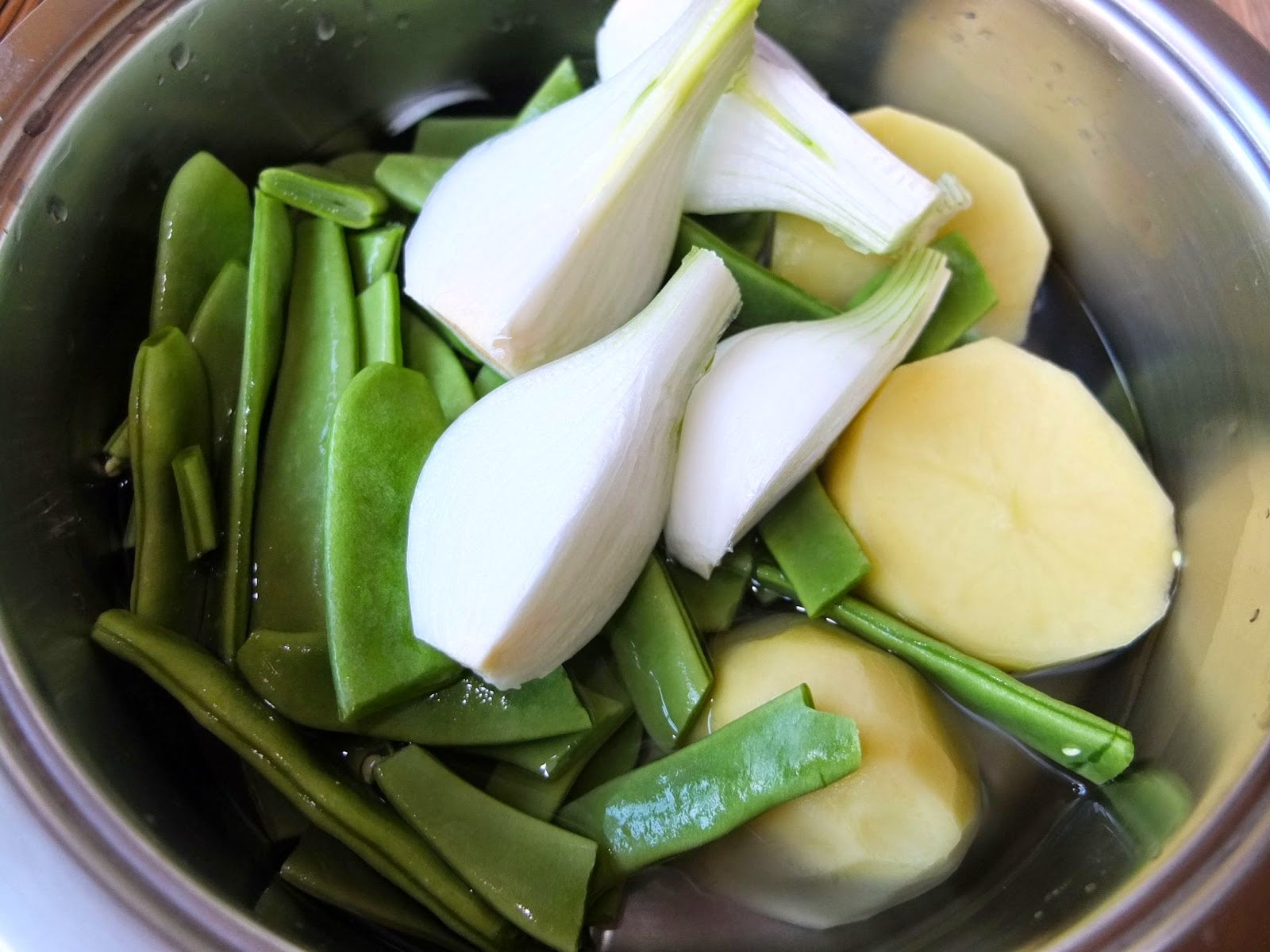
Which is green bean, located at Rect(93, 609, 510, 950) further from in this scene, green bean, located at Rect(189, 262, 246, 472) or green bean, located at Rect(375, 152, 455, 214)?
green bean, located at Rect(375, 152, 455, 214)

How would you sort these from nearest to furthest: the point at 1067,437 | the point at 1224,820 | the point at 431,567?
the point at 1224,820, the point at 431,567, the point at 1067,437

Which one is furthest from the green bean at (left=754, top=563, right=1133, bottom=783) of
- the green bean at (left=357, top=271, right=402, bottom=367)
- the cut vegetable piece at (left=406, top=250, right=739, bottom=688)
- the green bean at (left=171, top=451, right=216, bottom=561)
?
the green bean at (left=171, top=451, right=216, bottom=561)

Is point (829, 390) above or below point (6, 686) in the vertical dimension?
above

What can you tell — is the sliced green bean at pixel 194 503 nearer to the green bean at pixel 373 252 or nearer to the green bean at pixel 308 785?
the green bean at pixel 308 785

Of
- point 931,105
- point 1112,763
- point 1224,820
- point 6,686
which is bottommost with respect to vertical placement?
point 6,686

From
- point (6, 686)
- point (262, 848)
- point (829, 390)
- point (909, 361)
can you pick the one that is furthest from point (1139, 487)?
point (6, 686)

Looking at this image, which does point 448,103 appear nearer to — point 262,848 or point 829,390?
point 829,390
